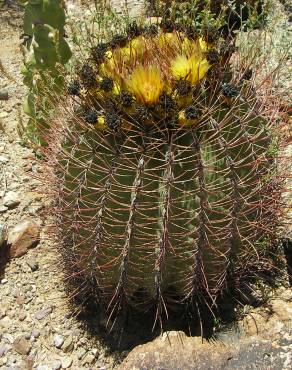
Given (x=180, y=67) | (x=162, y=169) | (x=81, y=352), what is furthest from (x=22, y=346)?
(x=180, y=67)

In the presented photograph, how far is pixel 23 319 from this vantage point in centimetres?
284

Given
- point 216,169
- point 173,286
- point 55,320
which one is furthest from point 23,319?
point 216,169

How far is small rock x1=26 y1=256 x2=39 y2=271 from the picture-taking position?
10.0 ft

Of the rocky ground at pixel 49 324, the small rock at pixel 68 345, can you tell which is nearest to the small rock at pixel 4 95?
the rocky ground at pixel 49 324

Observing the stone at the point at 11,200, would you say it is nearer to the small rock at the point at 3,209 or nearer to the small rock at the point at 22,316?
the small rock at the point at 3,209

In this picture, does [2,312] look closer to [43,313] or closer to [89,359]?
[43,313]

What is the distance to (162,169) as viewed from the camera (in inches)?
79.8

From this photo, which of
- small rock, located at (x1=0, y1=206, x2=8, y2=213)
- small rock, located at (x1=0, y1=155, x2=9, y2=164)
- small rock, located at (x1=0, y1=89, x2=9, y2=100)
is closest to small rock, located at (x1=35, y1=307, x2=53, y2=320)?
small rock, located at (x1=0, y1=206, x2=8, y2=213)

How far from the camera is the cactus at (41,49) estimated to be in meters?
3.33

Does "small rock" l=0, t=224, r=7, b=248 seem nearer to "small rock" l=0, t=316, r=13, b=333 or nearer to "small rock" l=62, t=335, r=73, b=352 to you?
"small rock" l=0, t=316, r=13, b=333

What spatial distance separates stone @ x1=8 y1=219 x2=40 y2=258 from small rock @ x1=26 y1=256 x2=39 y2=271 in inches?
2.8

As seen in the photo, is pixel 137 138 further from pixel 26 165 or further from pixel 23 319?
pixel 26 165

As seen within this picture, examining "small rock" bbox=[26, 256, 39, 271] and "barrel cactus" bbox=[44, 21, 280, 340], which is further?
"small rock" bbox=[26, 256, 39, 271]

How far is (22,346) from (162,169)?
127cm
